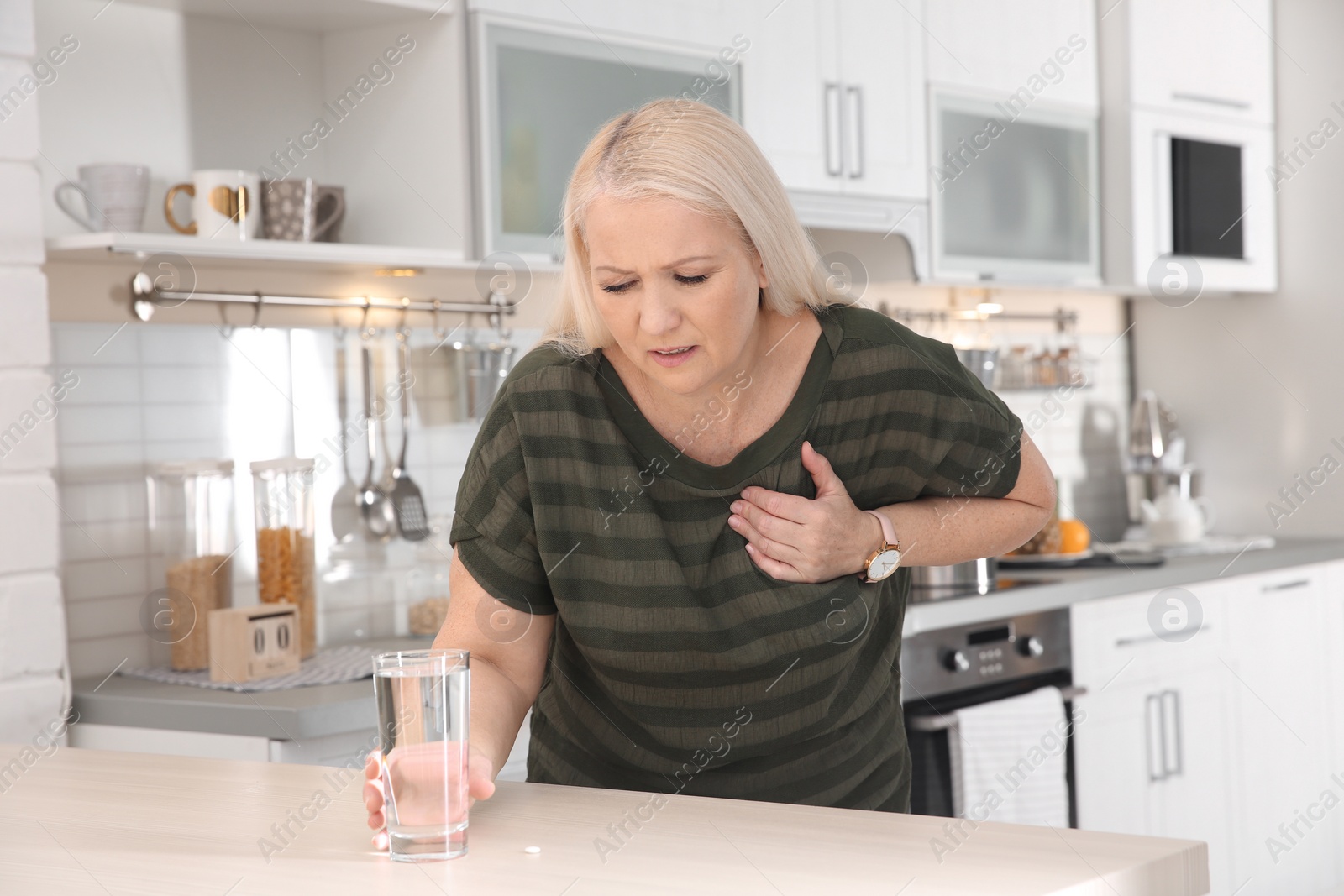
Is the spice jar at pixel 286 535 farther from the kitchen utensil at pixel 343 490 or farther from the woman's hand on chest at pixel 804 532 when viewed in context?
the woman's hand on chest at pixel 804 532

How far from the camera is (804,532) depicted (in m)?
1.25

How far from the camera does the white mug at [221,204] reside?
6.88ft

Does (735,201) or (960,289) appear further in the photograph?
(960,289)

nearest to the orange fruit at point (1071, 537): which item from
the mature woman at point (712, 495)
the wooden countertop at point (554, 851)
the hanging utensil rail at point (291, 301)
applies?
the hanging utensil rail at point (291, 301)

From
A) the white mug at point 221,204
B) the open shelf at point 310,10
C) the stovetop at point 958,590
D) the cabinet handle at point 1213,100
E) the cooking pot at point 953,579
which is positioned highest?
the cabinet handle at point 1213,100

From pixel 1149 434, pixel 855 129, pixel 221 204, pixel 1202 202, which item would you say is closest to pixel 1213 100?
pixel 1202 202

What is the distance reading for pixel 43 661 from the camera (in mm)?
1820

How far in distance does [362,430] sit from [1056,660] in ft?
4.69

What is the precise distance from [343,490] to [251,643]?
0.44 m

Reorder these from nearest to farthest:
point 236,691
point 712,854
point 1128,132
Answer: point 712,854 < point 236,691 < point 1128,132

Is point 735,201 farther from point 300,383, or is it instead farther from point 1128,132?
point 1128,132

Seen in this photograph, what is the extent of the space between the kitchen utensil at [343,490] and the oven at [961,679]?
1.00 meters

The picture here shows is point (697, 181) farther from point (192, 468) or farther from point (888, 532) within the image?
point (192, 468)

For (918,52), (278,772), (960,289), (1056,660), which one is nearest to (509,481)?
(278,772)
